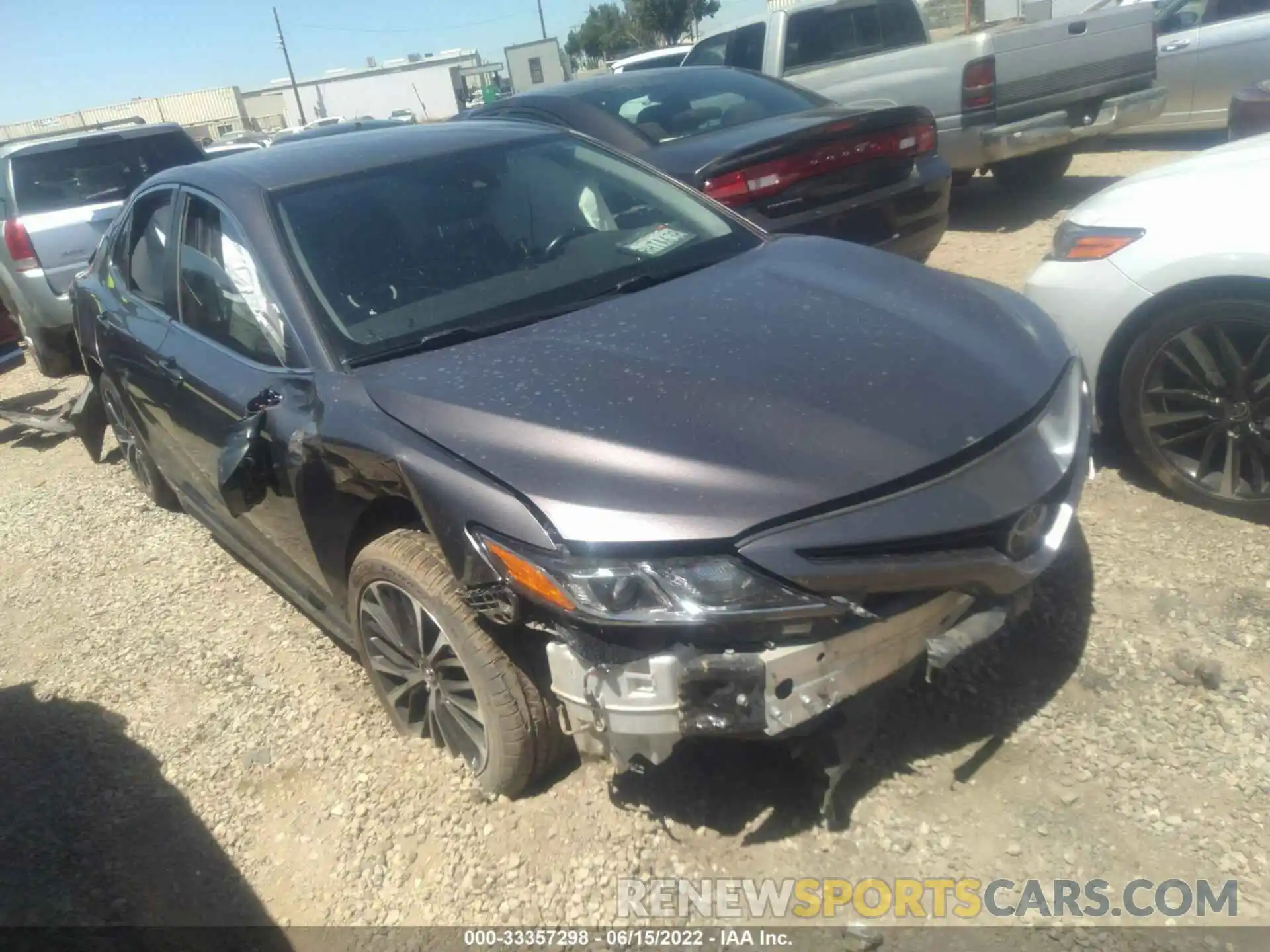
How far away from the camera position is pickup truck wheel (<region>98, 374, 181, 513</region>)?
16.0 ft

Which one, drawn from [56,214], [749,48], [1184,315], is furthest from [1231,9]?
[56,214]

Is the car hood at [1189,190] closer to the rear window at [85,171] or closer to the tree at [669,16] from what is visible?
the rear window at [85,171]

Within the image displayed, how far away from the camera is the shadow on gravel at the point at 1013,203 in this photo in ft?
26.3

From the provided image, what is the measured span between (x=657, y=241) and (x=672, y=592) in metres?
1.64

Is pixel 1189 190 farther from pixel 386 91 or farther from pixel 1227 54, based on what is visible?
pixel 386 91

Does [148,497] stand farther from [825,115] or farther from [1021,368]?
[1021,368]

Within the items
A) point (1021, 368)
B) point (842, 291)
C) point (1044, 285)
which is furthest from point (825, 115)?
point (1021, 368)

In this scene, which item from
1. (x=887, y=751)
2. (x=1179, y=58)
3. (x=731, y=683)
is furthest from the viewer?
(x=1179, y=58)

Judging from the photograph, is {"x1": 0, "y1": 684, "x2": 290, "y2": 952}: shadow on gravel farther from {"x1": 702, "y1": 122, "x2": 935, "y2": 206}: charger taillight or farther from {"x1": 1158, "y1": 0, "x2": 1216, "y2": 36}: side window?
{"x1": 1158, "y1": 0, "x2": 1216, "y2": 36}: side window

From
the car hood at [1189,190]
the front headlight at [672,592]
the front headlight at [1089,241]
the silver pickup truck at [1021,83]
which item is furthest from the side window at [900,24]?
→ the front headlight at [672,592]

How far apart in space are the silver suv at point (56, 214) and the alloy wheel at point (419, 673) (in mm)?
5778

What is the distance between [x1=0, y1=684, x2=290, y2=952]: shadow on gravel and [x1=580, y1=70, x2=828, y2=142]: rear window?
13.7ft

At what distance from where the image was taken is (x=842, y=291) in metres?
2.92

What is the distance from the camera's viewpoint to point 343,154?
340cm
